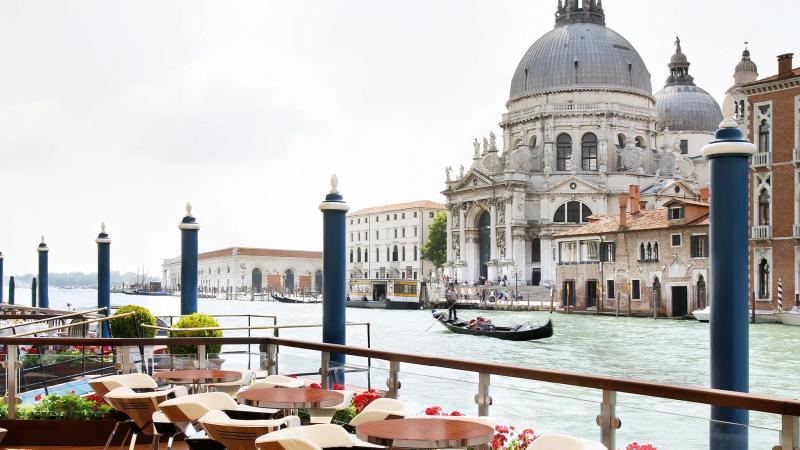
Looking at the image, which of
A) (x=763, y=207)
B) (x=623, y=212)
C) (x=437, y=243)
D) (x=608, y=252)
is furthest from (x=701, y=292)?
(x=437, y=243)

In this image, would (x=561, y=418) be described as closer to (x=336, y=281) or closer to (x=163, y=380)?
(x=163, y=380)

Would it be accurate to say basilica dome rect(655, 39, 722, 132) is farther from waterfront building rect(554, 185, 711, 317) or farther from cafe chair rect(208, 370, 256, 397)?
cafe chair rect(208, 370, 256, 397)

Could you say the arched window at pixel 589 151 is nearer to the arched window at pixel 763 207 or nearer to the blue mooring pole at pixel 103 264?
the arched window at pixel 763 207

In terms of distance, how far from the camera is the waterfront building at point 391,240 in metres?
84.6

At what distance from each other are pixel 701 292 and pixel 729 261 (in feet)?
117

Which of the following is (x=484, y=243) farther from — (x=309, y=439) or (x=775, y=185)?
(x=309, y=439)

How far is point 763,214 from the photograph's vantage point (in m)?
33.7

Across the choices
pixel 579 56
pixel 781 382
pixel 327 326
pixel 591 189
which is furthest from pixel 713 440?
pixel 579 56

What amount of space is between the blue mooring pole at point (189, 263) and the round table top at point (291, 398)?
6912 millimetres

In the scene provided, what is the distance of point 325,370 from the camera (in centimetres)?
556

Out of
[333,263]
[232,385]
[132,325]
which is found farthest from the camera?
[132,325]

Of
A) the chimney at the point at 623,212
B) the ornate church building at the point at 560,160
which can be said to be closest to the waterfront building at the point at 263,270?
the ornate church building at the point at 560,160

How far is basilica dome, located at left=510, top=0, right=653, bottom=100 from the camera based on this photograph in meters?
64.6

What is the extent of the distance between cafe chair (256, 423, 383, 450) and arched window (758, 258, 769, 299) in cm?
3198
